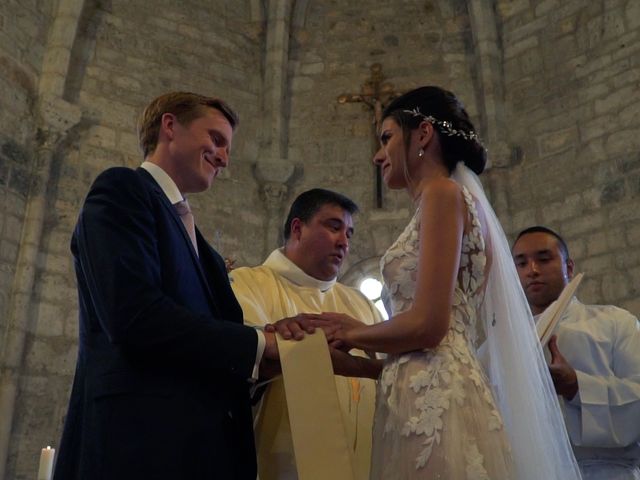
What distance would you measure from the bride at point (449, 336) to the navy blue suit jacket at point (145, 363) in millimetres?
396

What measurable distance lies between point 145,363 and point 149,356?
0.02 metres

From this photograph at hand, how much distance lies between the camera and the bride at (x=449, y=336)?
1.74 m

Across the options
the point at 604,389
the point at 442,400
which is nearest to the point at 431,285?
the point at 442,400

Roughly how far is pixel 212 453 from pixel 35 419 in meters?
4.04

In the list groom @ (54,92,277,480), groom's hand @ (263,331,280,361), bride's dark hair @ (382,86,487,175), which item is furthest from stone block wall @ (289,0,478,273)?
groom @ (54,92,277,480)

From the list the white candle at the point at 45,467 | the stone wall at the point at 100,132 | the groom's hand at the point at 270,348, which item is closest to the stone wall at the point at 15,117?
the stone wall at the point at 100,132

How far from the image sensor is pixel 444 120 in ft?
6.98

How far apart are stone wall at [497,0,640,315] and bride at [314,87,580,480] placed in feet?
11.9

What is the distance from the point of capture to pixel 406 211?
21.4ft

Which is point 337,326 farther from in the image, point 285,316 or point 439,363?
point 285,316

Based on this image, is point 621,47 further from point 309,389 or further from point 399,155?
point 309,389

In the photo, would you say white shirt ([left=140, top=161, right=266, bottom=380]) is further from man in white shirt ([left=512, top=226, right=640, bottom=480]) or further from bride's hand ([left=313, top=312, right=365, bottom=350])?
man in white shirt ([left=512, top=226, right=640, bottom=480])

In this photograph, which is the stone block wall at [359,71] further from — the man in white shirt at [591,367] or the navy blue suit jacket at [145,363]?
the navy blue suit jacket at [145,363]

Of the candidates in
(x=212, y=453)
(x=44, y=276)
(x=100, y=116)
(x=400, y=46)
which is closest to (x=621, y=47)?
(x=400, y=46)
